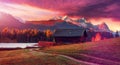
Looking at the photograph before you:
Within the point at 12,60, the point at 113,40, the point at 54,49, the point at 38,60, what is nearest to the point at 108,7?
the point at 113,40

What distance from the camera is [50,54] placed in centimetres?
796

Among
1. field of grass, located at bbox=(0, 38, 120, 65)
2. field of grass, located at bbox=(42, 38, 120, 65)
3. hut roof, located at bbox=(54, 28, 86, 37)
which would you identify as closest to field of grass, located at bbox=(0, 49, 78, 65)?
field of grass, located at bbox=(0, 38, 120, 65)

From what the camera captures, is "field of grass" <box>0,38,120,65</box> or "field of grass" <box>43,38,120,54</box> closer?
"field of grass" <box>0,38,120,65</box>

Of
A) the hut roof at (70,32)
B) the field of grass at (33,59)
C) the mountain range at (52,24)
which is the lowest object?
the field of grass at (33,59)

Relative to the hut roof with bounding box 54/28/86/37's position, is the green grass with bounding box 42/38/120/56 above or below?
below

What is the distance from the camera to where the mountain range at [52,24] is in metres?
8.44

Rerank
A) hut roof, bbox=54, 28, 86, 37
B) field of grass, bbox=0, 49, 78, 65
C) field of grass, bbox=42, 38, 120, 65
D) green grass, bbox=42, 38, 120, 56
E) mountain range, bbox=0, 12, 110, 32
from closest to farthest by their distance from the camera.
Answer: field of grass, bbox=0, 49, 78, 65 → field of grass, bbox=42, 38, 120, 65 → green grass, bbox=42, 38, 120, 56 → hut roof, bbox=54, 28, 86, 37 → mountain range, bbox=0, 12, 110, 32

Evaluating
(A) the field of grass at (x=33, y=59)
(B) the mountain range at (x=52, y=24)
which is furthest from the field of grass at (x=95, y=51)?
(B) the mountain range at (x=52, y=24)

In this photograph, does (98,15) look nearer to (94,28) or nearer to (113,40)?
(94,28)

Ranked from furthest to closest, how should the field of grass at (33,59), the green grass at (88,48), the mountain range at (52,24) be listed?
the mountain range at (52,24) < the green grass at (88,48) < the field of grass at (33,59)

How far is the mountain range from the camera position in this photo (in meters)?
8.44

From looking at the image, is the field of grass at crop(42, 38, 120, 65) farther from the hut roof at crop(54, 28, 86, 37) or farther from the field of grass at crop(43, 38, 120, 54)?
the hut roof at crop(54, 28, 86, 37)

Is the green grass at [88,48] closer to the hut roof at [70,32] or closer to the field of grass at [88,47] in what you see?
the field of grass at [88,47]

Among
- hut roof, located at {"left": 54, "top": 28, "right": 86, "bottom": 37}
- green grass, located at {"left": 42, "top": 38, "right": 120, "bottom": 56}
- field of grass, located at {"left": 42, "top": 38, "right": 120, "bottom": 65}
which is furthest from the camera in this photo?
hut roof, located at {"left": 54, "top": 28, "right": 86, "bottom": 37}
